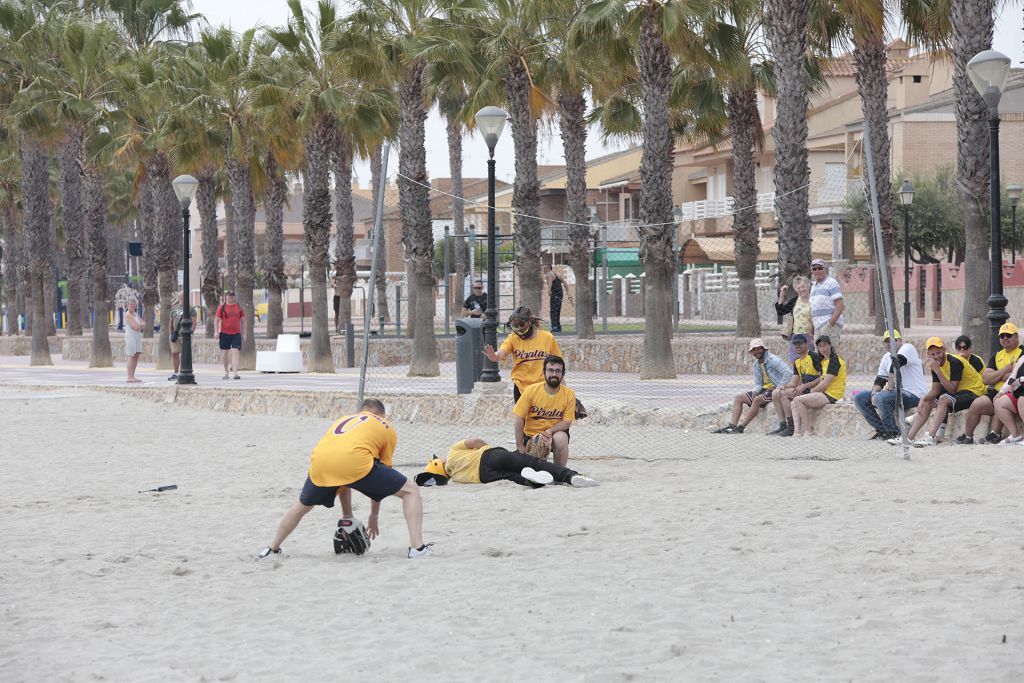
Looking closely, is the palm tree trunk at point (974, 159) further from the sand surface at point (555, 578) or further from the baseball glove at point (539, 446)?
the baseball glove at point (539, 446)

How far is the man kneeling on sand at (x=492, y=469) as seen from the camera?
11.5m

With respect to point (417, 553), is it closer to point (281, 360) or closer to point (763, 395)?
point (763, 395)

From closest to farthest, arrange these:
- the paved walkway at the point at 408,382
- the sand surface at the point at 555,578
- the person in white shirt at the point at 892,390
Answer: the sand surface at the point at 555,578 < the person in white shirt at the point at 892,390 < the paved walkway at the point at 408,382

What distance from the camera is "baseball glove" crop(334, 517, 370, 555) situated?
841 centimetres

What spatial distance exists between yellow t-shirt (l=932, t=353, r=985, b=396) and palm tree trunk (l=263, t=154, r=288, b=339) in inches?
882

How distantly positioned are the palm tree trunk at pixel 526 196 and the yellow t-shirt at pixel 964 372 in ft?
44.2

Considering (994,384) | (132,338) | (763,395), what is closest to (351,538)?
(994,384)

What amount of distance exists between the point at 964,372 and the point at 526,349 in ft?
12.9

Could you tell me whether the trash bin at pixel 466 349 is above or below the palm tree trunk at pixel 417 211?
below

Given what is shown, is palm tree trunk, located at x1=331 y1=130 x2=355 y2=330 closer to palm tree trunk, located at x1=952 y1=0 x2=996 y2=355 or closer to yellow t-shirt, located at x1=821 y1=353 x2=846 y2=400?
palm tree trunk, located at x1=952 y1=0 x2=996 y2=355

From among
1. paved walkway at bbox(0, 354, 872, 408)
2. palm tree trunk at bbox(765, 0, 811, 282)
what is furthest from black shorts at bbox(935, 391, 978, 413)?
palm tree trunk at bbox(765, 0, 811, 282)

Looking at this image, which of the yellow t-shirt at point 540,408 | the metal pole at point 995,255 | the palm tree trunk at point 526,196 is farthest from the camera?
the palm tree trunk at point 526,196

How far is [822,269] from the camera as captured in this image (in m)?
15.4

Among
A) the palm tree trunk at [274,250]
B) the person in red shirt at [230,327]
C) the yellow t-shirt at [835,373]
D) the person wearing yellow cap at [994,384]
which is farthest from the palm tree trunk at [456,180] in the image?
the person wearing yellow cap at [994,384]
